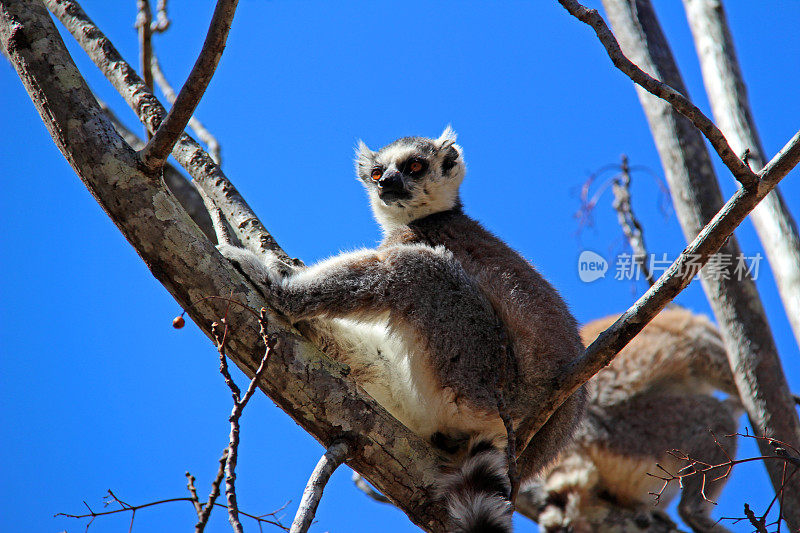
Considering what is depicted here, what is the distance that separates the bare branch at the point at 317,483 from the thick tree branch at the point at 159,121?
5.73ft

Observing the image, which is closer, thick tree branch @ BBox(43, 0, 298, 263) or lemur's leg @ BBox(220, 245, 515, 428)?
lemur's leg @ BBox(220, 245, 515, 428)

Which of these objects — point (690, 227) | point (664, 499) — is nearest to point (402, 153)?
point (690, 227)

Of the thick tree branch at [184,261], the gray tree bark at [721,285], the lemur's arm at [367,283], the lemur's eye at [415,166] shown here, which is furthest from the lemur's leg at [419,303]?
the gray tree bark at [721,285]

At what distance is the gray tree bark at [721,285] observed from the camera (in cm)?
589

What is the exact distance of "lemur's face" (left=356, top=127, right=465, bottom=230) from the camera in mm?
5355

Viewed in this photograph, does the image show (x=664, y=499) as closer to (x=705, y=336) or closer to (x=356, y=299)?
(x=705, y=336)

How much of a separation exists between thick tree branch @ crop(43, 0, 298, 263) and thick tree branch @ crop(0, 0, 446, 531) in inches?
54.1

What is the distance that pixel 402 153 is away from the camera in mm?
5605

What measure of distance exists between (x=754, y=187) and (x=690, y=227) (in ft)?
11.3

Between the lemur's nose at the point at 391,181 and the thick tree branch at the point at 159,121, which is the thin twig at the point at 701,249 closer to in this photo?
the thick tree branch at the point at 159,121

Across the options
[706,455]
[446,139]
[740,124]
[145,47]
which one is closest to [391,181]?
[446,139]

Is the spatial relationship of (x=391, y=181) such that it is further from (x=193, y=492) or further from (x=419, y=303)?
(x=193, y=492)

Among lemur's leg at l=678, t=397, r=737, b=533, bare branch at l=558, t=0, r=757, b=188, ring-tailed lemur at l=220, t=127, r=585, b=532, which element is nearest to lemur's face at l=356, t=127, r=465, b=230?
ring-tailed lemur at l=220, t=127, r=585, b=532

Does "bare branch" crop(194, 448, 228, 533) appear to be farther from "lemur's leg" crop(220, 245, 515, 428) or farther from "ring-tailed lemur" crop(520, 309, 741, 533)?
"ring-tailed lemur" crop(520, 309, 741, 533)
